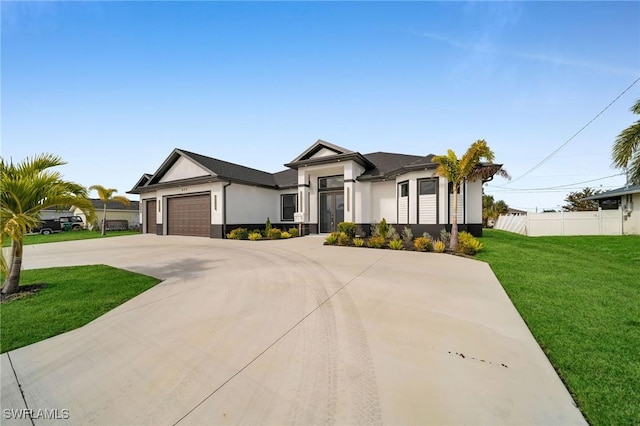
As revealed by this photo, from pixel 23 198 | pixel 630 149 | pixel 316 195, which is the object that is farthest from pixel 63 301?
pixel 630 149

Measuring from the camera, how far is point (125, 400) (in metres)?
2.19

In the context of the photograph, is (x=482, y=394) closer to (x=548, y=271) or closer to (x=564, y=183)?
(x=548, y=271)

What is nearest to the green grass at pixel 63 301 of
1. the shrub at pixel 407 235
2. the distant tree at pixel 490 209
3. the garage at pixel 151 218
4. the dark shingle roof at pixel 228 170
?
the dark shingle roof at pixel 228 170

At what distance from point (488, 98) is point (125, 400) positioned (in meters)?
15.6

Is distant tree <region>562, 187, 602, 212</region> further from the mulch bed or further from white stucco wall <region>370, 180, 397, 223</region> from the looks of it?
the mulch bed

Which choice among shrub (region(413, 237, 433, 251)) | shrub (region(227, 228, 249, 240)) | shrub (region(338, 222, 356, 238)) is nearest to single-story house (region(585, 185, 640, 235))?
shrub (region(413, 237, 433, 251))

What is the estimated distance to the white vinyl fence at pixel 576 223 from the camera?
1614 cm

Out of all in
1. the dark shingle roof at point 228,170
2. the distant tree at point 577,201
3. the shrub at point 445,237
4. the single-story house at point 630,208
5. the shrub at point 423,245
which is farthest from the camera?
the distant tree at point 577,201

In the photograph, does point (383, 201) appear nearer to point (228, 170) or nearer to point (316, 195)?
point (316, 195)

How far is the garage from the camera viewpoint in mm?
20234

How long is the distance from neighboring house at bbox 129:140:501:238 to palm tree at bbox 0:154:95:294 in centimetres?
936

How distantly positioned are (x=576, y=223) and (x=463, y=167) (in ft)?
45.3

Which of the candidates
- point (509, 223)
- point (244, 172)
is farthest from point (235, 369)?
point (509, 223)

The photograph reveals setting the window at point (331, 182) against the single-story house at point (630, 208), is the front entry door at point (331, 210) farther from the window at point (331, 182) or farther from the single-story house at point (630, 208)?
the single-story house at point (630, 208)
